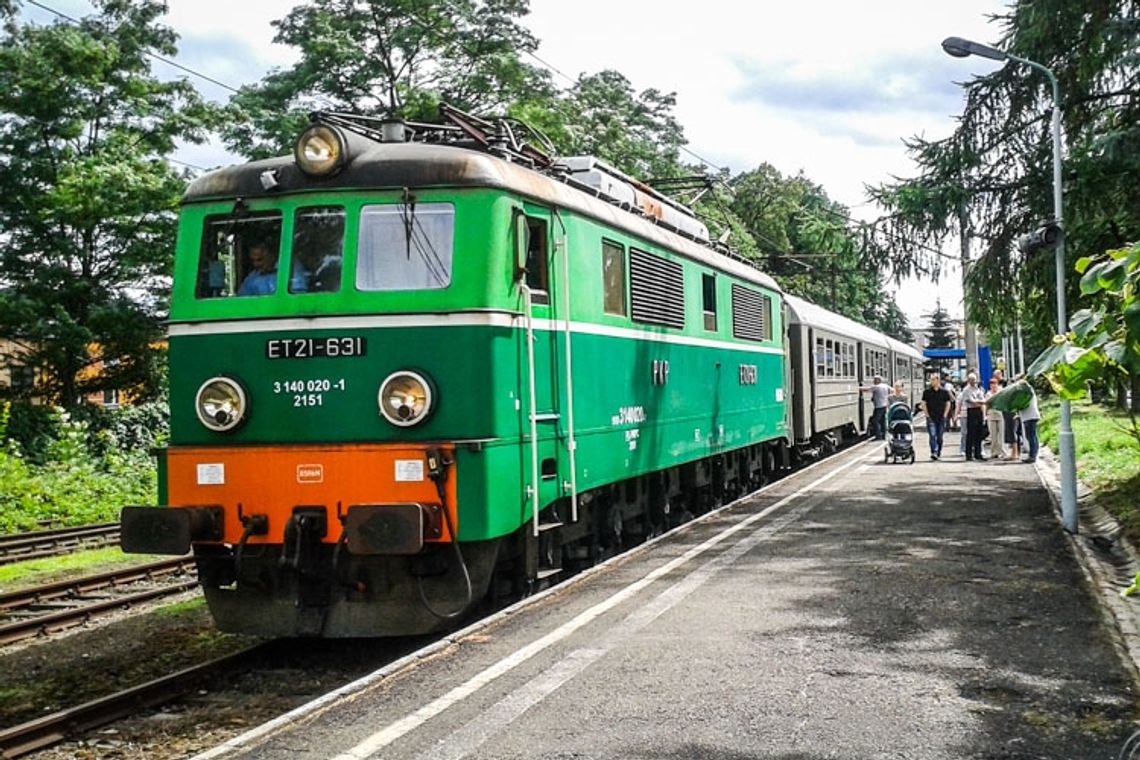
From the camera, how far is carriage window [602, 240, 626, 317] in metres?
10.2

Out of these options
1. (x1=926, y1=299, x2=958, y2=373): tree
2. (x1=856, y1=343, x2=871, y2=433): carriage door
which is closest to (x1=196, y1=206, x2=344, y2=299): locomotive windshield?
(x1=856, y1=343, x2=871, y2=433): carriage door

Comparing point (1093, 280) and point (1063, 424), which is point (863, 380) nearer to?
point (1063, 424)

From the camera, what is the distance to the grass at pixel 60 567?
1312cm

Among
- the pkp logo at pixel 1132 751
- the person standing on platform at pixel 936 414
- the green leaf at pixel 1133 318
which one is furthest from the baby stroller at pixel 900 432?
the green leaf at pixel 1133 318

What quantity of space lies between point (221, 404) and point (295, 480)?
81cm

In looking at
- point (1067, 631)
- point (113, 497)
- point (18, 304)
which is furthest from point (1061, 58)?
Result: point (18, 304)

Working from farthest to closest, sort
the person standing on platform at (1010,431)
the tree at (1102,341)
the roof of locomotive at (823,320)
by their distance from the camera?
the roof of locomotive at (823,320), the person standing on platform at (1010,431), the tree at (1102,341)

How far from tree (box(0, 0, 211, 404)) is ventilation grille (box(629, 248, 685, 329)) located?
15320 mm

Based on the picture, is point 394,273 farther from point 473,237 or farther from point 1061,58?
point 1061,58

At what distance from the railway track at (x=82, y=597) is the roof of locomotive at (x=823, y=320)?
1217 centimetres

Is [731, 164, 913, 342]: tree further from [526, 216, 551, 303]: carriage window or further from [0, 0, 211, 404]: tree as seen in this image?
[526, 216, 551, 303]: carriage window

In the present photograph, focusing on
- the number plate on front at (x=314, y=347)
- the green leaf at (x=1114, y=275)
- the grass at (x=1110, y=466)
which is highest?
the number plate on front at (x=314, y=347)

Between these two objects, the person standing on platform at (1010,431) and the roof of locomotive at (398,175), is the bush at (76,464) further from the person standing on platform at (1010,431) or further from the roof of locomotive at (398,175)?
the person standing on platform at (1010,431)

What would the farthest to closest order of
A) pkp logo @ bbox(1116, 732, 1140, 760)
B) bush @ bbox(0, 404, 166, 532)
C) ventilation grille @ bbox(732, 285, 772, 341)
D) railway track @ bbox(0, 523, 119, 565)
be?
1. bush @ bbox(0, 404, 166, 532)
2. railway track @ bbox(0, 523, 119, 565)
3. ventilation grille @ bbox(732, 285, 772, 341)
4. pkp logo @ bbox(1116, 732, 1140, 760)
